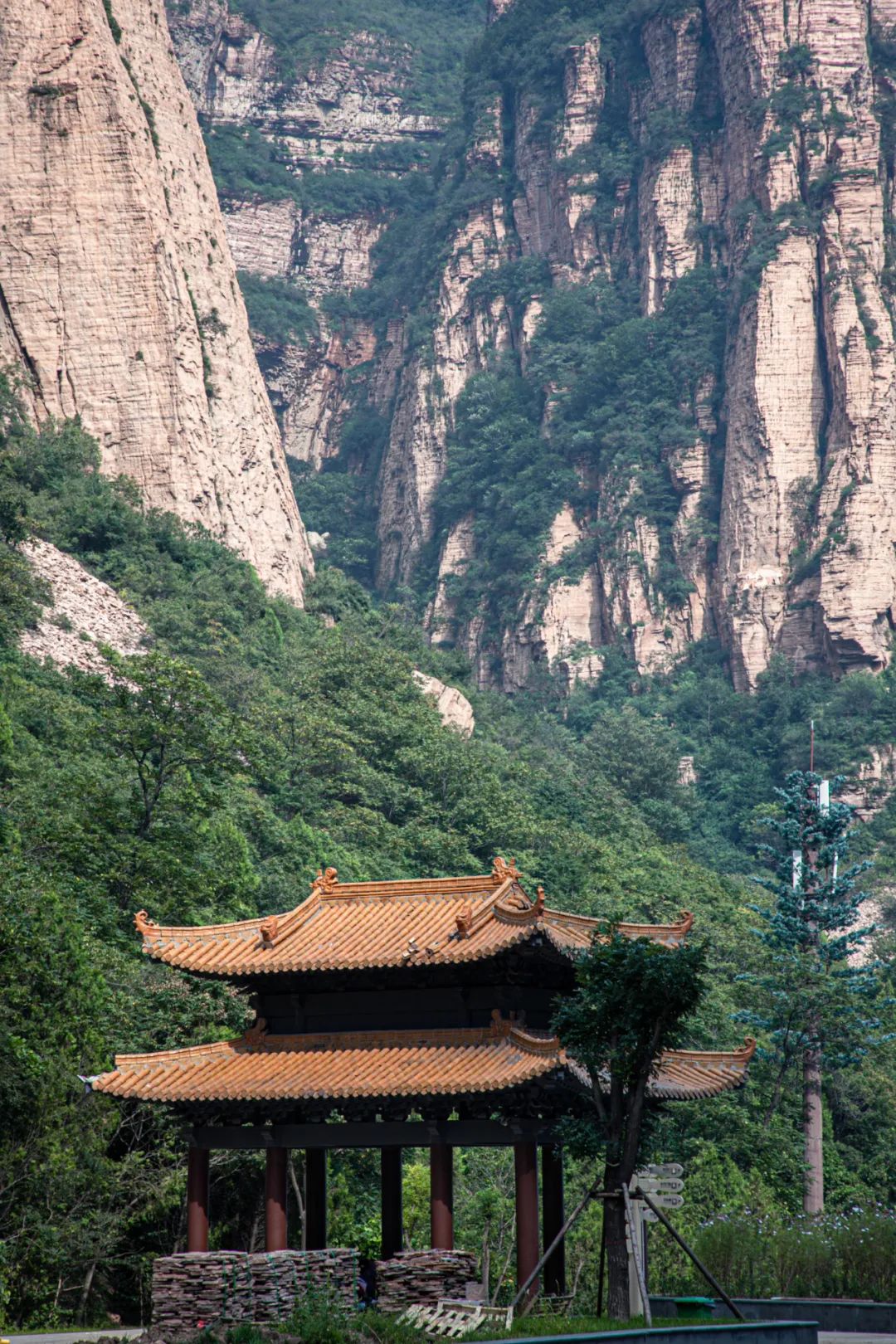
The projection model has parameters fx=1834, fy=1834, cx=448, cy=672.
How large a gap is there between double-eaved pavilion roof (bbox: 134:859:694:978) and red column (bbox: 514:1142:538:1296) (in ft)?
9.21

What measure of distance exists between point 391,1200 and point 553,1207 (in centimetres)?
255

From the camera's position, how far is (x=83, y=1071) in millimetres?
30938

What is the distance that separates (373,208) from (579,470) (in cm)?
3687

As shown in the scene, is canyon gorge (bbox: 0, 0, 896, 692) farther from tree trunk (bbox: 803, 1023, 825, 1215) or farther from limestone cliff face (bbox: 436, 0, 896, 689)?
tree trunk (bbox: 803, 1023, 825, 1215)

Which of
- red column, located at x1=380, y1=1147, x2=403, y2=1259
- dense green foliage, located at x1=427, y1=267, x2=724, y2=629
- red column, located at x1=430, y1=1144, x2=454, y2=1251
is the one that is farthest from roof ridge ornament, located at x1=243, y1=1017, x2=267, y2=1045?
dense green foliage, located at x1=427, y1=267, x2=724, y2=629

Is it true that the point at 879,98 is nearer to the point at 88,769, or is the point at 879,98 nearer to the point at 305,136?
the point at 305,136

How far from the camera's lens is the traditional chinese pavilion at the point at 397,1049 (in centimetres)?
2409

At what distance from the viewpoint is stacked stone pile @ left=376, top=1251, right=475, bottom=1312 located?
23656 mm

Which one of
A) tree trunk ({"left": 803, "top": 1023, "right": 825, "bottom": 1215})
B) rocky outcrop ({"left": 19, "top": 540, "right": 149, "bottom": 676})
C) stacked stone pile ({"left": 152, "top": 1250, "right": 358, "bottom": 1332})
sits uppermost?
rocky outcrop ({"left": 19, "top": 540, "right": 149, "bottom": 676})

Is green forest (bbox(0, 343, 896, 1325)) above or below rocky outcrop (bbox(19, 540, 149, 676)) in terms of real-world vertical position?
below

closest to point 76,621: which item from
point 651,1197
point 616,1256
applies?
point 616,1256

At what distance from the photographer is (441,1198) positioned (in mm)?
24344

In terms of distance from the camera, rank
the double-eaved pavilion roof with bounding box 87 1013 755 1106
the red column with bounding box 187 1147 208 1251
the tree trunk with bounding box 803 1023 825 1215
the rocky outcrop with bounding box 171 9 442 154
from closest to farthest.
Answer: the double-eaved pavilion roof with bounding box 87 1013 755 1106 < the red column with bounding box 187 1147 208 1251 < the tree trunk with bounding box 803 1023 825 1215 < the rocky outcrop with bounding box 171 9 442 154

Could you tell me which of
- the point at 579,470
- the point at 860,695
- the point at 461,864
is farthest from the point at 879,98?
the point at 461,864
